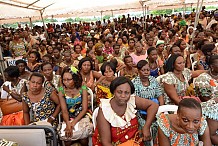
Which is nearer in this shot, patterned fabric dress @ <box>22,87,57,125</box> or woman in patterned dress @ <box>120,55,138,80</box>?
patterned fabric dress @ <box>22,87,57,125</box>

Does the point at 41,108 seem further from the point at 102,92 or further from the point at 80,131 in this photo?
the point at 102,92

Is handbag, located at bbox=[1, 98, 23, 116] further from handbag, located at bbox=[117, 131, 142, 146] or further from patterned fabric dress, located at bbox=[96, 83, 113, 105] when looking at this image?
handbag, located at bbox=[117, 131, 142, 146]

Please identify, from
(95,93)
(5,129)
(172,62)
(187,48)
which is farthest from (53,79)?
(187,48)

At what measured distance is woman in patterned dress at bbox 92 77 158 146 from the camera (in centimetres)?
257

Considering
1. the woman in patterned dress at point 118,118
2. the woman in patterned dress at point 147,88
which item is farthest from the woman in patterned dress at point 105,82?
the woman in patterned dress at point 118,118

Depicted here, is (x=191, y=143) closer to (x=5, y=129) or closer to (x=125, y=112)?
(x=125, y=112)

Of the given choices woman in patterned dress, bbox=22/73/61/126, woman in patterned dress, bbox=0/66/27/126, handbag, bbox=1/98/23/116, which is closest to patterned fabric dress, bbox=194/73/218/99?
woman in patterned dress, bbox=22/73/61/126

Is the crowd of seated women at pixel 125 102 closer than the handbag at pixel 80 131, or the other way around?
the crowd of seated women at pixel 125 102

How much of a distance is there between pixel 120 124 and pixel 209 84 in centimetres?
113

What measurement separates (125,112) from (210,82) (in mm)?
1055

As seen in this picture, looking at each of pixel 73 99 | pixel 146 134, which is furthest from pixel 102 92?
pixel 146 134

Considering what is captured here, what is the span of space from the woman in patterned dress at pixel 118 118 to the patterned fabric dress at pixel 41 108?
982mm

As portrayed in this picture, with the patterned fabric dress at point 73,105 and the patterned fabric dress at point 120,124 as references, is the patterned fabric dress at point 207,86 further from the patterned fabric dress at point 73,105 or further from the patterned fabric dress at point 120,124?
the patterned fabric dress at point 73,105

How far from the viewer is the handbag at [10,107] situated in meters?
3.60
